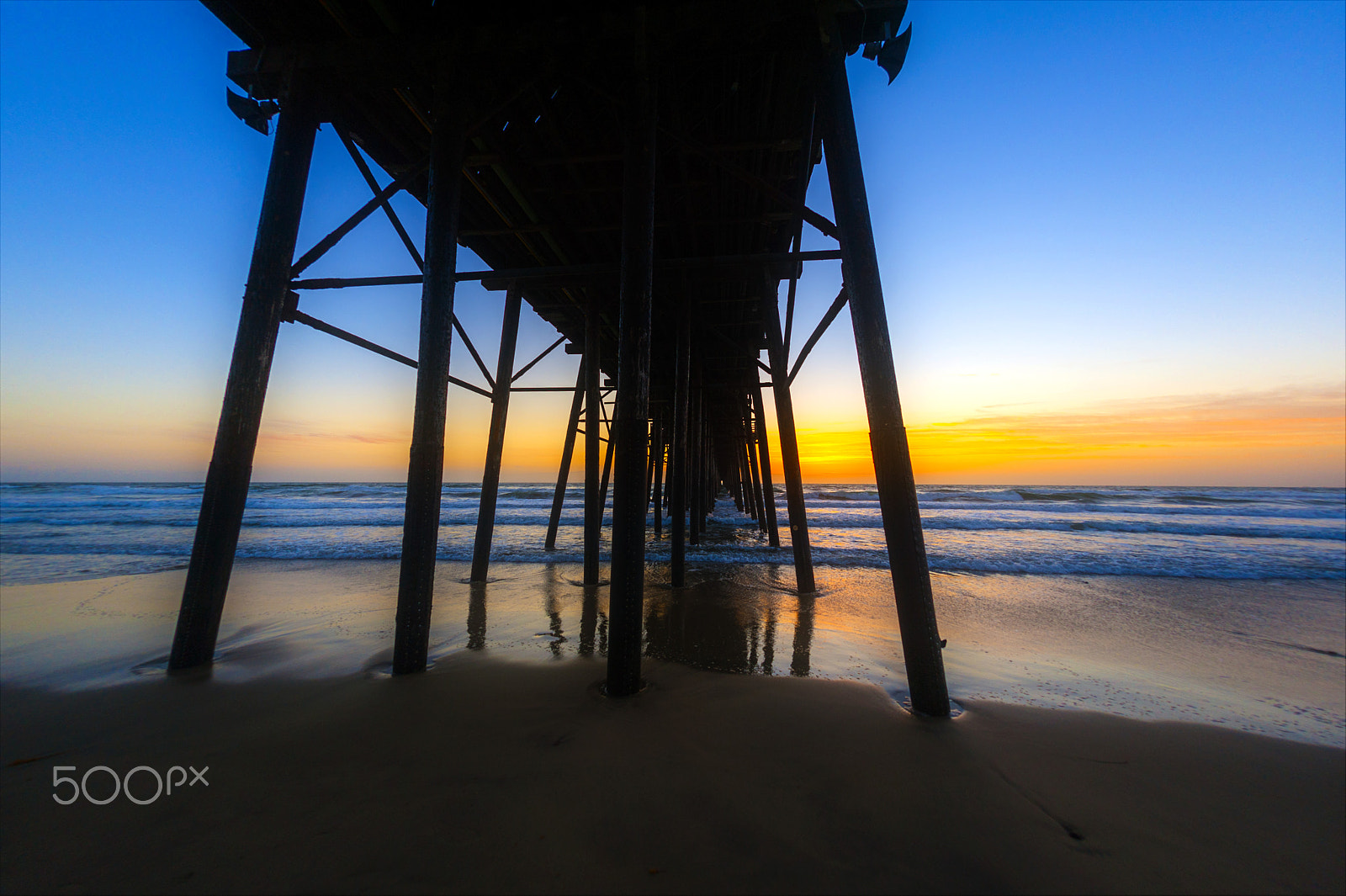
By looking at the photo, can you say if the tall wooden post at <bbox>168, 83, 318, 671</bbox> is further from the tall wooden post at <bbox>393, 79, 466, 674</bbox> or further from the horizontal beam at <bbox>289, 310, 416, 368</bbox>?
the tall wooden post at <bbox>393, 79, 466, 674</bbox>

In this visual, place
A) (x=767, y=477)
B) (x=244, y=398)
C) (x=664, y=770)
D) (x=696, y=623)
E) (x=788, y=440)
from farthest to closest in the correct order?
1. (x=767, y=477)
2. (x=788, y=440)
3. (x=696, y=623)
4. (x=244, y=398)
5. (x=664, y=770)

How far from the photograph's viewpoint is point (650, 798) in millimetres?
1669

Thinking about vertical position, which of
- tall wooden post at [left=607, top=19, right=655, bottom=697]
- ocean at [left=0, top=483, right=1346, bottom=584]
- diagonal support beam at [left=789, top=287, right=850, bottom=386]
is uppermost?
diagonal support beam at [left=789, top=287, right=850, bottom=386]

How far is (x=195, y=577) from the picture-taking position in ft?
9.32

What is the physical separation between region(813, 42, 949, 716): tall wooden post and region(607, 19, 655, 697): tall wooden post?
1.13 metres

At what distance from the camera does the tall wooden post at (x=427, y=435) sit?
107 inches

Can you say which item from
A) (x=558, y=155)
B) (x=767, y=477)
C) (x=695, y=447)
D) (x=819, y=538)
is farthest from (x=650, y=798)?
(x=819, y=538)

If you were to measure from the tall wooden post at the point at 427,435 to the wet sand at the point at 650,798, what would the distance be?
0.33m

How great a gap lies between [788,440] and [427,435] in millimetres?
4231

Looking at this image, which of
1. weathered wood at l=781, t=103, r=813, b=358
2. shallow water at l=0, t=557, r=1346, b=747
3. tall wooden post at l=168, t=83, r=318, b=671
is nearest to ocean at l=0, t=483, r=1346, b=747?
shallow water at l=0, t=557, r=1346, b=747

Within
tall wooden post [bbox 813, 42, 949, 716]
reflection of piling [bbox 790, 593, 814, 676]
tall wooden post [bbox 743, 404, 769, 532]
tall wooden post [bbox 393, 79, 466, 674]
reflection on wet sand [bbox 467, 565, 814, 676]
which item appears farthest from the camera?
tall wooden post [bbox 743, 404, 769, 532]

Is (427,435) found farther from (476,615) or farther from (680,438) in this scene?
(680,438)

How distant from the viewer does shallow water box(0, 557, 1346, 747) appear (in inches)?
119

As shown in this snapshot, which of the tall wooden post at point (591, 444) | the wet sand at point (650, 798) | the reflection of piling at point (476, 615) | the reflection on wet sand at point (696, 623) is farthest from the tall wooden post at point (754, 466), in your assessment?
the wet sand at point (650, 798)
